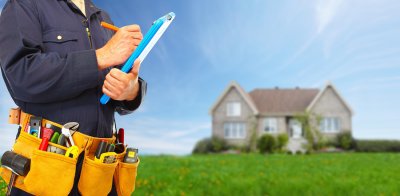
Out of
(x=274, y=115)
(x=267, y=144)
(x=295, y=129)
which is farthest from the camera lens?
(x=295, y=129)

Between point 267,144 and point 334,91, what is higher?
point 334,91

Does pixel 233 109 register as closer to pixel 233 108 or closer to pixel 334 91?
pixel 233 108

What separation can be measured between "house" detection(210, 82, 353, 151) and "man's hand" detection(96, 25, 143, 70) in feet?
113

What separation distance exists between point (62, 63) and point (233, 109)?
1400 inches

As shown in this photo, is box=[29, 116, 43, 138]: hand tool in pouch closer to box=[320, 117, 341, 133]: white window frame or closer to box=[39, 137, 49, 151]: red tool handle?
box=[39, 137, 49, 151]: red tool handle

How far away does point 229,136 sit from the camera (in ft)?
122

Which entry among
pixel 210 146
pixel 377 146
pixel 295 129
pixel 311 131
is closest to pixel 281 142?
pixel 311 131

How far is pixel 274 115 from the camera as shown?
3712 centimetres

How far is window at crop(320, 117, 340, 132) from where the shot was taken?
36.6 meters

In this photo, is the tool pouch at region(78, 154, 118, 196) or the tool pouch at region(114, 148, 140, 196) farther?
the tool pouch at region(114, 148, 140, 196)

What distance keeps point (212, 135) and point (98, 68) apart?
1355 inches

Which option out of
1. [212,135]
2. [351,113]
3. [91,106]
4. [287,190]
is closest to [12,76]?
[91,106]

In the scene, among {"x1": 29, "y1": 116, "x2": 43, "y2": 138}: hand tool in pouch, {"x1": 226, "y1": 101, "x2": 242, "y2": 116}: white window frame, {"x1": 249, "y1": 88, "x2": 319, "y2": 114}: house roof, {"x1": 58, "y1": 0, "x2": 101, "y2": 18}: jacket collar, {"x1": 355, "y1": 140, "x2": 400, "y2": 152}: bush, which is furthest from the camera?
{"x1": 226, "y1": 101, "x2": 242, "y2": 116}: white window frame

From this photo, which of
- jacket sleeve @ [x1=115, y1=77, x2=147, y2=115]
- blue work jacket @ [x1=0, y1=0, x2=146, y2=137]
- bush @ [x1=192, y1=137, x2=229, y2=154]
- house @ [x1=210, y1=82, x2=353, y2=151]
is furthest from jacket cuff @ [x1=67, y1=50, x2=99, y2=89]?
house @ [x1=210, y1=82, x2=353, y2=151]
